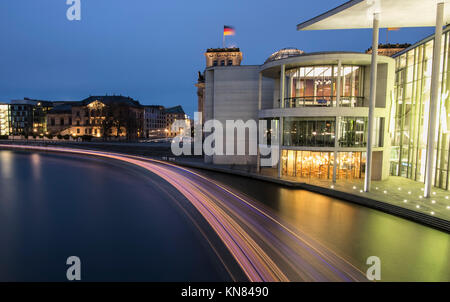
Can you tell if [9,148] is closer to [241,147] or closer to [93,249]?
[241,147]

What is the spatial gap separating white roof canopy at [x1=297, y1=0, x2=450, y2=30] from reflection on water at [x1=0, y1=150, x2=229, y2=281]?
1673cm

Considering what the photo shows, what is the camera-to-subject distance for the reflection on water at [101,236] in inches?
332

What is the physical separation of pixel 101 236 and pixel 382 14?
21580mm

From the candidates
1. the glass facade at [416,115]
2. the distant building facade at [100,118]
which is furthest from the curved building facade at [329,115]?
the distant building facade at [100,118]

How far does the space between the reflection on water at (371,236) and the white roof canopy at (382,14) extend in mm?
12595

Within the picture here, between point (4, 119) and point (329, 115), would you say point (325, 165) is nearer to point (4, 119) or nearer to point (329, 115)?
point (329, 115)

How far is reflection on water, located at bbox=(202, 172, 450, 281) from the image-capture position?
8523 mm

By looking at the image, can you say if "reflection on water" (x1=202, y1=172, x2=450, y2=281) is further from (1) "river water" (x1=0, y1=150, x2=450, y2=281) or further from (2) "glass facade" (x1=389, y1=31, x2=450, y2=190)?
(2) "glass facade" (x1=389, y1=31, x2=450, y2=190)

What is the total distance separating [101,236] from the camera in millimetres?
11352

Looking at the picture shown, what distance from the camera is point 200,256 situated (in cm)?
933

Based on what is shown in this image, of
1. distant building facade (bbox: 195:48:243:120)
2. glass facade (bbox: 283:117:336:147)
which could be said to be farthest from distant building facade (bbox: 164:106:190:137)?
glass facade (bbox: 283:117:336:147)

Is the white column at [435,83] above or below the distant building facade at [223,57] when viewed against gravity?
below

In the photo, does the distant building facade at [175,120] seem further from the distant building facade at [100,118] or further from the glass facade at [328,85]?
the glass facade at [328,85]
